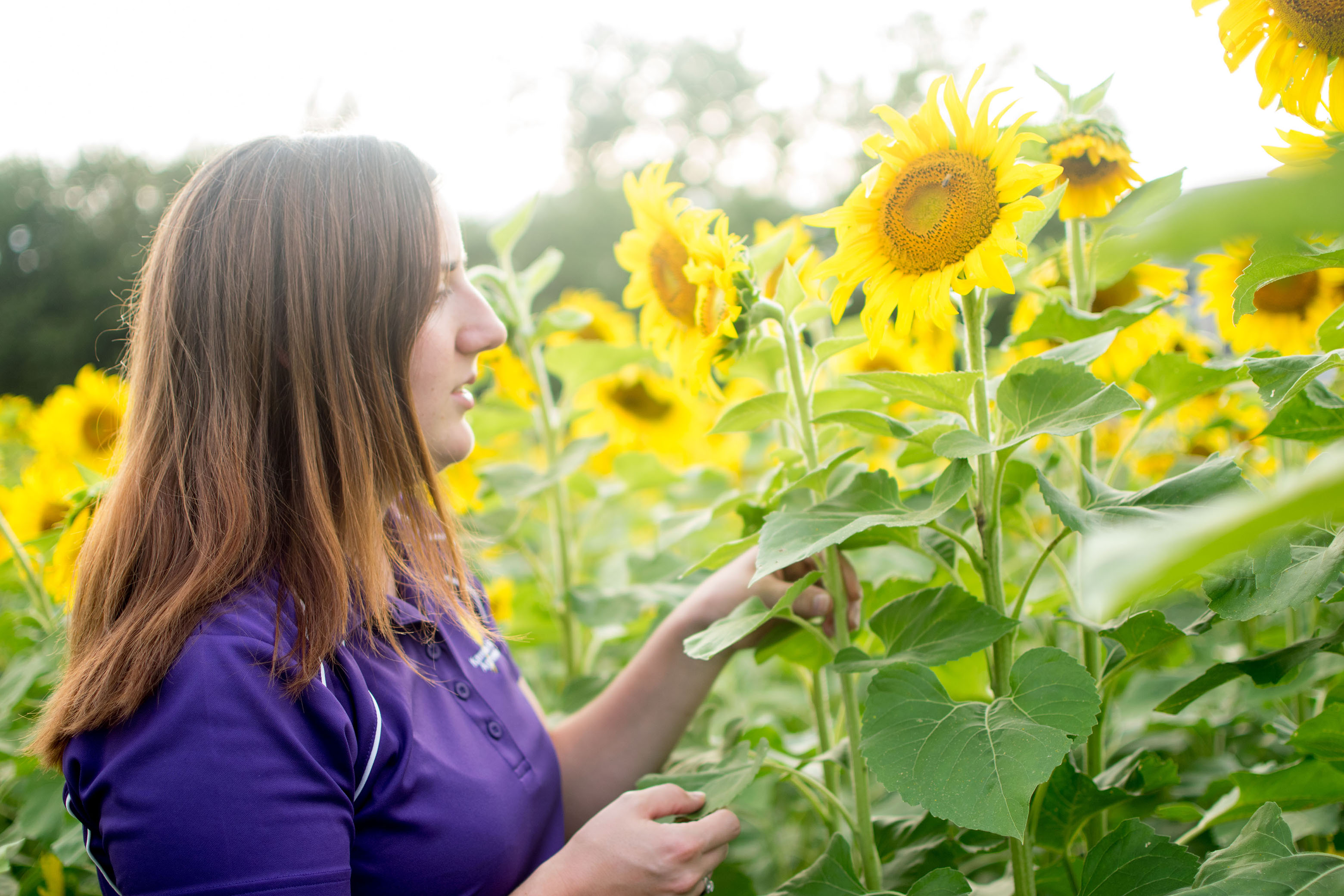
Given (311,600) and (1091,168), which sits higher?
(1091,168)

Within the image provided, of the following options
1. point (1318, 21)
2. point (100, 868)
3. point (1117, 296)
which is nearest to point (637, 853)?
point (100, 868)

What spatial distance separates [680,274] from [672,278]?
0.06ft

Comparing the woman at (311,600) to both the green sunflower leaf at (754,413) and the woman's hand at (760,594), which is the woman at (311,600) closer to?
the woman's hand at (760,594)

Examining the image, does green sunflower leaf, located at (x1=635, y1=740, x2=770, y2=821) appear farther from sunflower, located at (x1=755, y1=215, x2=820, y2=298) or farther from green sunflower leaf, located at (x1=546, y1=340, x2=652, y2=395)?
green sunflower leaf, located at (x1=546, y1=340, x2=652, y2=395)

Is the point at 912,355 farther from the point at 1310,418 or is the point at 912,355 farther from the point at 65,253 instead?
the point at 65,253

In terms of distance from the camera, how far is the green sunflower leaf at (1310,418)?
844mm

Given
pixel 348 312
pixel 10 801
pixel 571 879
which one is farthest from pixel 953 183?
pixel 10 801

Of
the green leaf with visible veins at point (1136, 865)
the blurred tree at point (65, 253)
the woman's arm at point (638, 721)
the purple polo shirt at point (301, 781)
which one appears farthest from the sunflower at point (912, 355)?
the blurred tree at point (65, 253)

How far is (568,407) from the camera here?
1.95 m

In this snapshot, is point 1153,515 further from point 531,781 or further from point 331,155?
point 331,155

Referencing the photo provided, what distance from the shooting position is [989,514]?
873 millimetres

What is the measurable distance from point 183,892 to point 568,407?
4.26 ft

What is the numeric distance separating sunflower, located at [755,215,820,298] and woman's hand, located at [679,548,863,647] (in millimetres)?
345

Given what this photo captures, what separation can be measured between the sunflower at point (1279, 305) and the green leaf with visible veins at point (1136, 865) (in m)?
0.77
